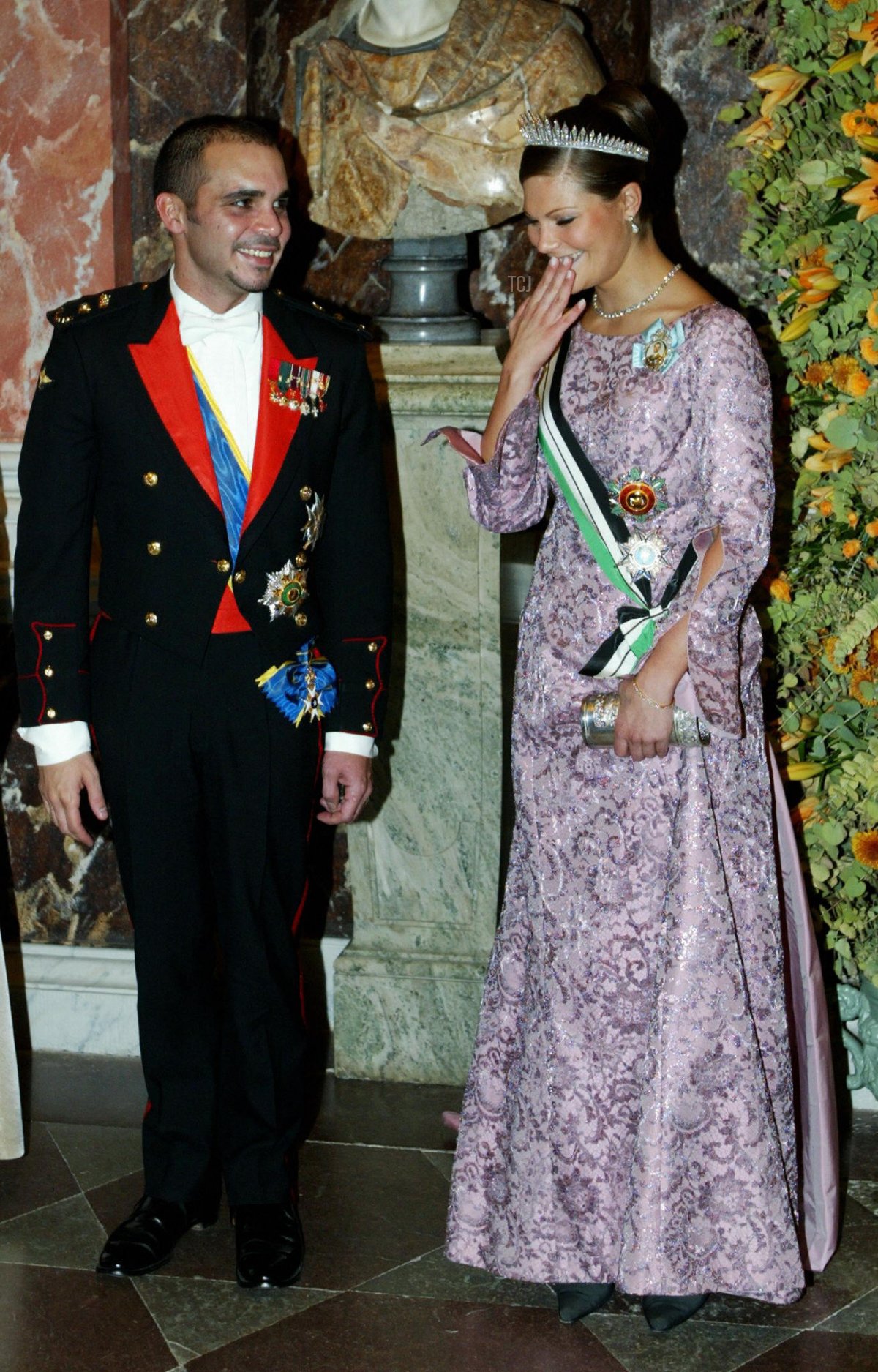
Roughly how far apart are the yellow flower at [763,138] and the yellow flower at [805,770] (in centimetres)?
97

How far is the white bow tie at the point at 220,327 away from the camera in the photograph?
7.53 ft

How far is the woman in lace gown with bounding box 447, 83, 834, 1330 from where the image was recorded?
2127mm

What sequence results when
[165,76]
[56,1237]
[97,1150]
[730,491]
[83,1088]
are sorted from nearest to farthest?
[730,491], [56,1237], [97,1150], [165,76], [83,1088]

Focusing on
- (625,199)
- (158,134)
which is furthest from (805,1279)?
(158,134)

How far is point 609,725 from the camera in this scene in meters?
2.19

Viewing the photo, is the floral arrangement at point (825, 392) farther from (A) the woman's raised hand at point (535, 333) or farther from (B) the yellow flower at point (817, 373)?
(A) the woman's raised hand at point (535, 333)

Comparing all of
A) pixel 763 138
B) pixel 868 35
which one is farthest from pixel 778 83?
pixel 868 35

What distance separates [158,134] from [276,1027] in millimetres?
1594

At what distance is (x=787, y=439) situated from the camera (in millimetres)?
2779

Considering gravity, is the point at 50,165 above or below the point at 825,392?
above

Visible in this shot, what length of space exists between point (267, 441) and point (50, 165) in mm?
993

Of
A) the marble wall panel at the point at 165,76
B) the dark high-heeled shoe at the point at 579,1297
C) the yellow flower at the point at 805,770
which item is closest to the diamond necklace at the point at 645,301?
the yellow flower at the point at 805,770

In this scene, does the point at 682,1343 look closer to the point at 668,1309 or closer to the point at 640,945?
the point at 668,1309

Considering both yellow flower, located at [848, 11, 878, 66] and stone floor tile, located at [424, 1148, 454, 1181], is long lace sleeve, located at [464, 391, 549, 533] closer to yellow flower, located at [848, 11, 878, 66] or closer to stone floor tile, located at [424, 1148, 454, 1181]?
yellow flower, located at [848, 11, 878, 66]
